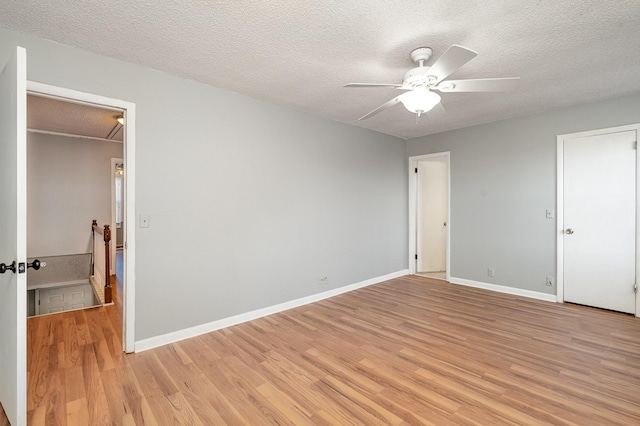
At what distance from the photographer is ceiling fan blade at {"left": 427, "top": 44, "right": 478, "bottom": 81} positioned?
5.26 feet

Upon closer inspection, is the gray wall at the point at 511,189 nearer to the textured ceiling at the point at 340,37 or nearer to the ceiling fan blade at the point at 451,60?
the textured ceiling at the point at 340,37

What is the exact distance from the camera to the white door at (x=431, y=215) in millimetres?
5410

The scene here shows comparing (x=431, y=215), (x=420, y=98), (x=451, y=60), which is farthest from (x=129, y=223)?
(x=431, y=215)

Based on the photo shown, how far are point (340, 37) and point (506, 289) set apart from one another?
4.05 metres

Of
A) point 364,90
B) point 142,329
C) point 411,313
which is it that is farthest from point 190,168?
point 411,313

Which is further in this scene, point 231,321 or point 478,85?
point 231,321

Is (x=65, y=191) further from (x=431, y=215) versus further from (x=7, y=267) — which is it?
(x=431, y=215)

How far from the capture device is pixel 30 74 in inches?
82.7

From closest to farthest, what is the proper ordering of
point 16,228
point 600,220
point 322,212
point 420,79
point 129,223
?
point 16,228
point 420,79
point 129,223
point 600,220
point 322,212

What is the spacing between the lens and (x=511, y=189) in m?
4.18

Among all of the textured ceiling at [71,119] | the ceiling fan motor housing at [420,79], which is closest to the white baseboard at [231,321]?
the textured ceiling at [71,119]

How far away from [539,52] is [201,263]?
136 inches

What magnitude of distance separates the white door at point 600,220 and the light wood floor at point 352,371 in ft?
1.04

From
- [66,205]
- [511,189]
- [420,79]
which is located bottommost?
[66,205]
